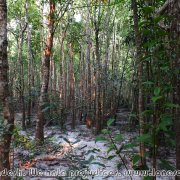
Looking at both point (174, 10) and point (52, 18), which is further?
point (52, 18)

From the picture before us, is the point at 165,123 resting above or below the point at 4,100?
below

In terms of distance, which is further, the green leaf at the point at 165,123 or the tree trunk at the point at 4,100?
the tree trunk at the point at 4,100

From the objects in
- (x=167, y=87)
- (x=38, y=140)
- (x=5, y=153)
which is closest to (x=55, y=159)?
(x=38, y=140)

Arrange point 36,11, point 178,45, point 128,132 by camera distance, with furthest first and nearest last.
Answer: point 36,11
point 128,132
point 178,45

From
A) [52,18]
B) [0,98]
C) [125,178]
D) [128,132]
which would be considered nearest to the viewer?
[0,98]

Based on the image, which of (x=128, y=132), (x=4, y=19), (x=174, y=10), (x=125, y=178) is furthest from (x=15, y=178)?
(x=128, y=132)

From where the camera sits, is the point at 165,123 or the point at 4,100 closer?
the point at 165,123

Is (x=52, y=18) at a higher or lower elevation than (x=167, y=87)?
higher

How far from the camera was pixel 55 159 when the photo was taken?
5.84 metres

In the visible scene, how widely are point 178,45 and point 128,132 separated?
26.3 feet

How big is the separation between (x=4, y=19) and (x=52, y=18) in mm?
3788

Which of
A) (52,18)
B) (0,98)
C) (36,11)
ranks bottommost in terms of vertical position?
(0,98)

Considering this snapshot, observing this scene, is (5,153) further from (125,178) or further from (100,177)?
(125,178)

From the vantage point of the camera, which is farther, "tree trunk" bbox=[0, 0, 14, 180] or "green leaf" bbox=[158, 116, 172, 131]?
"tree trunk" bbox=[0, 0, 14, 180]
